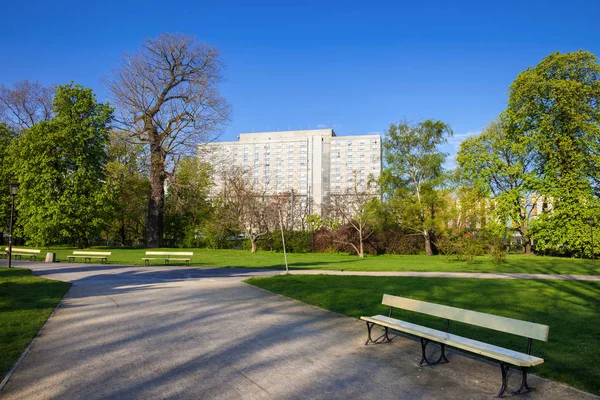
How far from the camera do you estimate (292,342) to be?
6.89 meters

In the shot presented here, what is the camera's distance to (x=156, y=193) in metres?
36.5

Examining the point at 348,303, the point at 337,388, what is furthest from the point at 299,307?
the point at 337,388

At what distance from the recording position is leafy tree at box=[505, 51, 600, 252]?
103 feet

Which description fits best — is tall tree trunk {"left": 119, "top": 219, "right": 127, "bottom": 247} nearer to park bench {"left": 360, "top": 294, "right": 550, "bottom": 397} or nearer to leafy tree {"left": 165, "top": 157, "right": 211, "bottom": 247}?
leafy tree {"left": 165, "top": 157, "right": 211, "bottom": 247}

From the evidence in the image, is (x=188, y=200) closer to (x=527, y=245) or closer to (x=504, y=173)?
(x=504, y=173)

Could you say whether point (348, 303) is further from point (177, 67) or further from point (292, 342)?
point (177, 67)

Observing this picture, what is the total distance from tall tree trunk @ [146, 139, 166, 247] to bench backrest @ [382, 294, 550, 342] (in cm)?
3206

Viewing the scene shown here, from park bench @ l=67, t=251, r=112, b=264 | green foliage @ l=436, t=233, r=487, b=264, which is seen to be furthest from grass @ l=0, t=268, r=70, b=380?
green foliage @ l=436, t=233, r=487, b=264

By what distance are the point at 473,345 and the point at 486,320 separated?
1.44ft

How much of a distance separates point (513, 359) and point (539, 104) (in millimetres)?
35283

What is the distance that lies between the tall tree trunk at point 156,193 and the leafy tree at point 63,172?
3.93 meters

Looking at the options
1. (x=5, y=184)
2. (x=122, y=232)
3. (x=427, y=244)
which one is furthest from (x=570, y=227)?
(x=5, y=184)

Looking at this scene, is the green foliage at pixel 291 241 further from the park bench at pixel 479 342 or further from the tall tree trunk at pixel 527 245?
the park bench at pixel 479 342

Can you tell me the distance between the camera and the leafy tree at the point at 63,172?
111 ft
